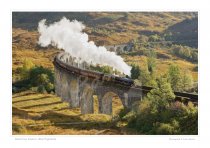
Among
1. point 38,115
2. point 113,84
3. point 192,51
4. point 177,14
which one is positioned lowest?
point 38,115

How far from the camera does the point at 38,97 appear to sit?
36.1 metres

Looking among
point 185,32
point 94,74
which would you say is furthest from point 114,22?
point 94,74

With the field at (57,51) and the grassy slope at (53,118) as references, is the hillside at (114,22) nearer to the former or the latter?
the field at (57,51)

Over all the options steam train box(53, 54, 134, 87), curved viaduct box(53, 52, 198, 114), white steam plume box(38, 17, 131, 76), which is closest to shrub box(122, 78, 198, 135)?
curved viaduct box(53, 52, 198, 114)

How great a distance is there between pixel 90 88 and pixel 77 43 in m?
6.18

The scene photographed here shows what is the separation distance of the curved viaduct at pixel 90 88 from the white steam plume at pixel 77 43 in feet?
3.87

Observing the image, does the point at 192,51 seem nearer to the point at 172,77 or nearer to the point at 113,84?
the point at 172,77

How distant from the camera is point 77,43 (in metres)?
41.2

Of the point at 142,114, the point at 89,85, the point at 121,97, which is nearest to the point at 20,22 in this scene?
the point at 89,85

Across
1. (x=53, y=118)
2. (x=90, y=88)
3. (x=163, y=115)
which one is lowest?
(x=53, y=118)

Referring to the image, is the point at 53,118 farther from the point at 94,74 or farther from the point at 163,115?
the point at 163,115

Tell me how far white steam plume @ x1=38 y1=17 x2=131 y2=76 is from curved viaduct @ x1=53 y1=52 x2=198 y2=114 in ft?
3.87

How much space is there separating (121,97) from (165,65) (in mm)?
5598

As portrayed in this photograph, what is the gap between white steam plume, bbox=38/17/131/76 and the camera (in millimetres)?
39938
